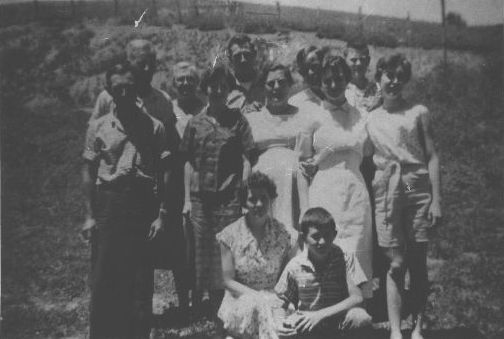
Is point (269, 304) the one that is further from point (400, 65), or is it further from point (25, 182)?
point (25, 182)

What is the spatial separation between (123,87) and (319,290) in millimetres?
1836

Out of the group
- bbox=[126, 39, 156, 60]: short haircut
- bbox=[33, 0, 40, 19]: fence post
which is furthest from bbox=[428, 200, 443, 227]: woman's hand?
bbox=[33, 0, 40, 19]: fence post

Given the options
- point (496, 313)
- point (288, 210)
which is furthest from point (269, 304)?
point (496, 313)

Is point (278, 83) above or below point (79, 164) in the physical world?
above

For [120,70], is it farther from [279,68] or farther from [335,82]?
[335,82]

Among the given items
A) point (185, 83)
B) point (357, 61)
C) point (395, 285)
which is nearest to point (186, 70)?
point (185, 83)

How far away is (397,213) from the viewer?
13.6 ft

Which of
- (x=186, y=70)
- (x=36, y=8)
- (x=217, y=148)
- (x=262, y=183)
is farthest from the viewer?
(x=36, y=8)

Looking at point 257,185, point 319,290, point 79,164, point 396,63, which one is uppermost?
point 396,63

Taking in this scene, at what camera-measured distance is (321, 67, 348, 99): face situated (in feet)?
13.7

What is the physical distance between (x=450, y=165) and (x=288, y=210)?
4.21 m

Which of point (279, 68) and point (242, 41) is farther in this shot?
point (242, 41)

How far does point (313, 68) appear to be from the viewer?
179 inches

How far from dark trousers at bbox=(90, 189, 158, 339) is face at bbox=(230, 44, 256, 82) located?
1.13 m
